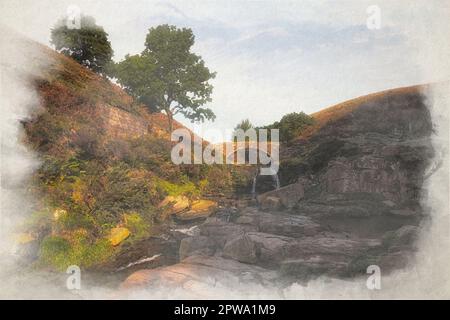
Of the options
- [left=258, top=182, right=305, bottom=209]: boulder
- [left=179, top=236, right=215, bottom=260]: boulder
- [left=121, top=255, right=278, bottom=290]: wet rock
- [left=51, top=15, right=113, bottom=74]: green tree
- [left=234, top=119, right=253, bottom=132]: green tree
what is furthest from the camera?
[left=234, top=119, right=253, bottom=132]: green tree

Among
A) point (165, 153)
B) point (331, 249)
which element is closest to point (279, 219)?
point (331, 249)

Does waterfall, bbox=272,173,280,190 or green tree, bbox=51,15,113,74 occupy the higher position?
green tree, bbox=51,15,113,74

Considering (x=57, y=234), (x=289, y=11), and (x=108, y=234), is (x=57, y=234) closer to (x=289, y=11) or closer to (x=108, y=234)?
(x=108, y=234)

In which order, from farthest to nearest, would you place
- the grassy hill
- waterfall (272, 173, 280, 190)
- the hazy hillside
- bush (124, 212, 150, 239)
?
waterfall (272, 173, 280, 190) < bush (124, 212, 150, 239) < the hazy hillside < the grassy hill

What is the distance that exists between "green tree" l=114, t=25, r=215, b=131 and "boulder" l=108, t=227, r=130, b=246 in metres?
7.31

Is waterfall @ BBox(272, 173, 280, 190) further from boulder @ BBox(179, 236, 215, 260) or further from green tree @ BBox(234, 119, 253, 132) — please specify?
boulder @ BBox(179, 236, 215, 260)

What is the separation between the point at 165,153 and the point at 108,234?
4.25m

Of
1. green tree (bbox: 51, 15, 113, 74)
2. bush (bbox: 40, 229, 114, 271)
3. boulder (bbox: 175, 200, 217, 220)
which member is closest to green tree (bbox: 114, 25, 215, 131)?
green tree (bbox: 51, 15, 113, 74)

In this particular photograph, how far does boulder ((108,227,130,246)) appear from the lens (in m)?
9.85

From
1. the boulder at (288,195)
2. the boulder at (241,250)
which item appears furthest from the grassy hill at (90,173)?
the boulder at (241,250)

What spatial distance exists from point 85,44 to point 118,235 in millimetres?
10994

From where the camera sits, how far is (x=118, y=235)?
9969 mm

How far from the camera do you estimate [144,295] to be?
8703mm

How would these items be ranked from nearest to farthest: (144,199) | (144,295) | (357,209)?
1. (144,295)
2. (144,199)
3. (357,209)
